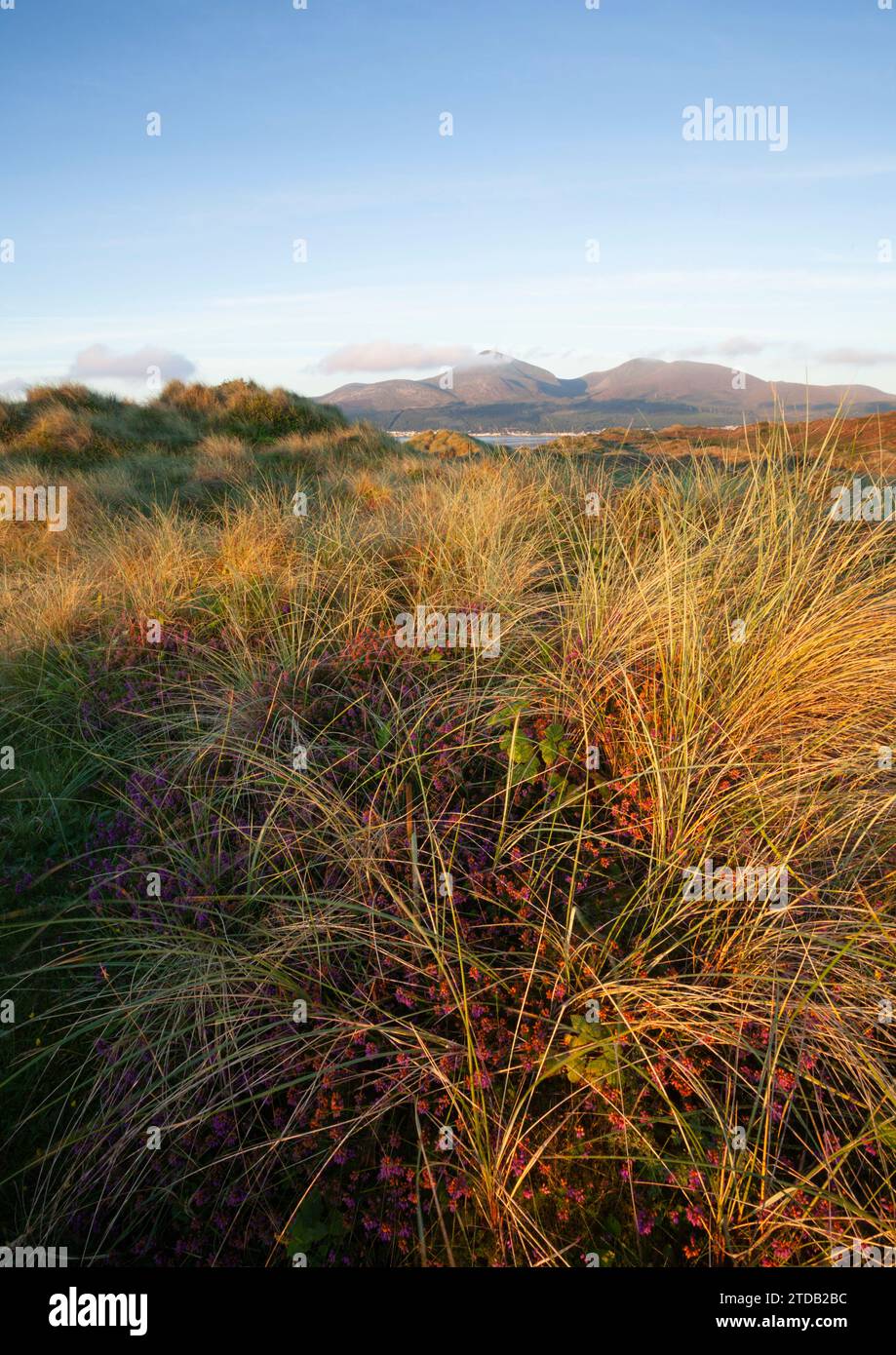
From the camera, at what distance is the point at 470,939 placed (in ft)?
6.57

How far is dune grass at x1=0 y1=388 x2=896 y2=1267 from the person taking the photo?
5.15 feet

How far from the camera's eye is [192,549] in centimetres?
509

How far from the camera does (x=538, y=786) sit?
99.3 inches

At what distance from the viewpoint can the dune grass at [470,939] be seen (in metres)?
1.57

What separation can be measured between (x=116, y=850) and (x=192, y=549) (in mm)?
3003

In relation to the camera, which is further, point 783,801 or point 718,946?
point 783,801

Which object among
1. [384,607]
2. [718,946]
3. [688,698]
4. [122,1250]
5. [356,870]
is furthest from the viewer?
[384,607]

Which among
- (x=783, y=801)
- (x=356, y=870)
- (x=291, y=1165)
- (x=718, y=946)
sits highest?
(x=783, y=801)

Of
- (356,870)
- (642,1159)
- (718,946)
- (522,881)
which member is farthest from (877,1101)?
(356,870)

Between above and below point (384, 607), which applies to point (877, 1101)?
below

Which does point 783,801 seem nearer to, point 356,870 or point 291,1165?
point 356,870
